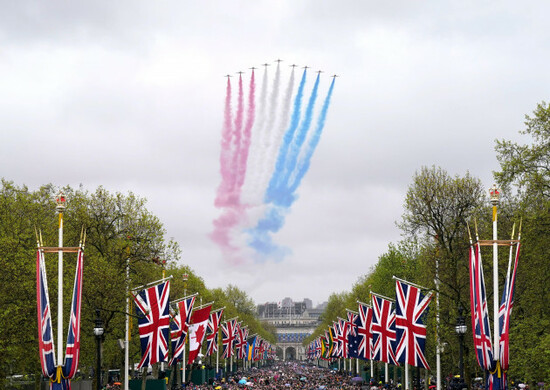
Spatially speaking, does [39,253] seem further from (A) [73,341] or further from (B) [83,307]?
(B) [83,307]

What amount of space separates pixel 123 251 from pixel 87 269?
15.5 ft

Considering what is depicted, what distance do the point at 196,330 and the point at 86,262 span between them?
338 inches

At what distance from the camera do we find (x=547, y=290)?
1604 inches

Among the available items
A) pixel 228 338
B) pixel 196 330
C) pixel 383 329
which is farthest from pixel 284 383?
pixel 383 329

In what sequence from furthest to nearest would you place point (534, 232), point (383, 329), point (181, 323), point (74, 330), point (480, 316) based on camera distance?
point (383, 329)
point (181, 323)
point (534, 232)
point (74, 330)
point (480, 316)

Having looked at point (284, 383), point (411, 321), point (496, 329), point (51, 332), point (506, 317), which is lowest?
point (284, 383)

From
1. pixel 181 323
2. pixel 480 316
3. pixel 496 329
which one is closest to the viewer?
pixel 480 316

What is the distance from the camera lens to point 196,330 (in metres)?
51.2

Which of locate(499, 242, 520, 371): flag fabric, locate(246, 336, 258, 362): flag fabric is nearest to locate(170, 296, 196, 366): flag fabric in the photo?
locate(499, 242, 520, 371): flag fabric

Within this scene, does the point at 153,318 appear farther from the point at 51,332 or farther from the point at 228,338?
A: the point at 228,338

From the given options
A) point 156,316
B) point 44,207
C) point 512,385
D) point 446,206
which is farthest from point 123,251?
point 512,385

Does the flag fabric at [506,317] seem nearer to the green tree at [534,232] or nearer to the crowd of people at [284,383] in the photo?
the green tree at [534,232]

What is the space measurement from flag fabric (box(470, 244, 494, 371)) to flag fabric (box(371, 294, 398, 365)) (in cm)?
1910

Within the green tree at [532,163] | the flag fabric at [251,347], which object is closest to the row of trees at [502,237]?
the green tree at [532,163]
